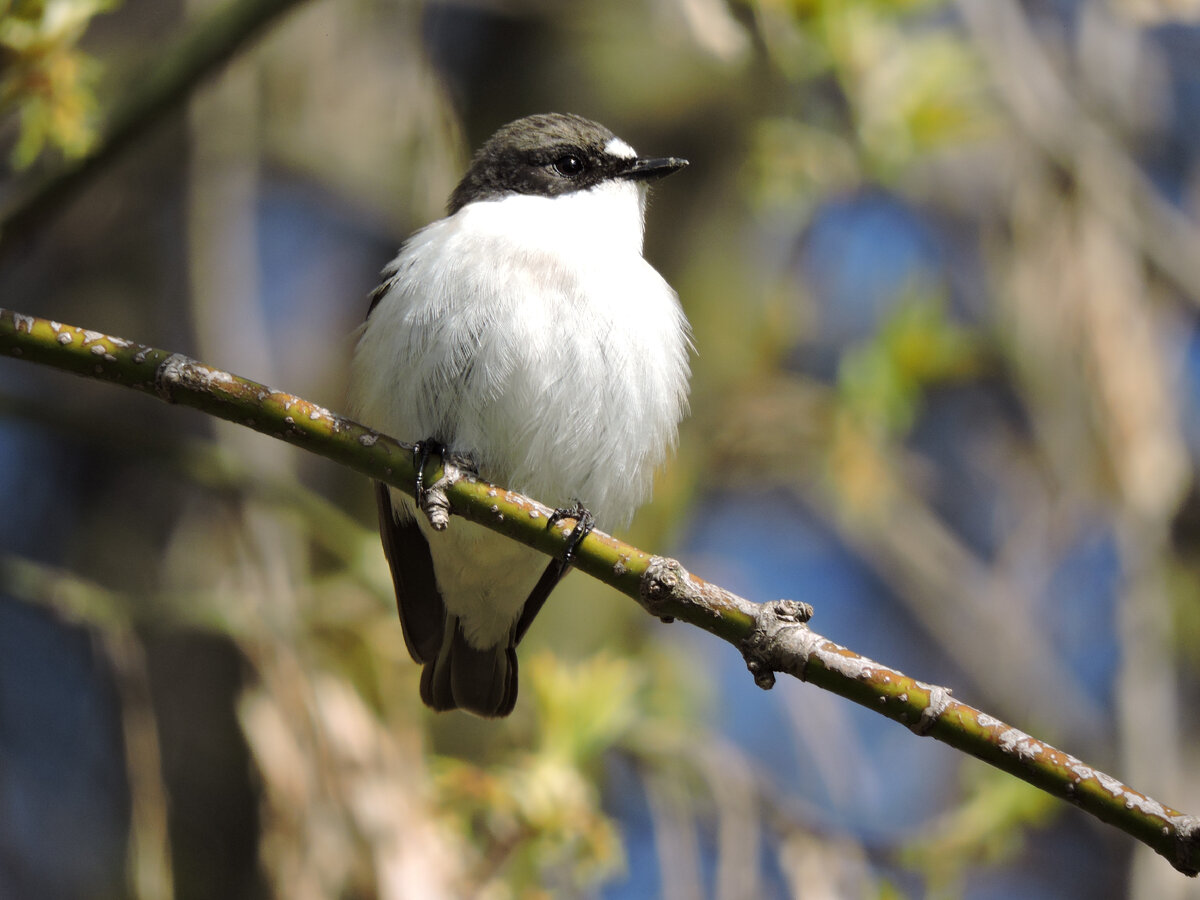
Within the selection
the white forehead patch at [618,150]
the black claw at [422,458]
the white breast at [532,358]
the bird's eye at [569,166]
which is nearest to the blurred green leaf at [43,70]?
the white breast at [532,358]

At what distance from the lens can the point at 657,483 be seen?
189 inches

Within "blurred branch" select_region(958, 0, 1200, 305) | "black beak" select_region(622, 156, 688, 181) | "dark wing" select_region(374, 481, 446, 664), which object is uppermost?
"blurred branch" select_region(958, 0, 1200, 305)

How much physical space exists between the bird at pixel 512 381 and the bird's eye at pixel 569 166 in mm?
29

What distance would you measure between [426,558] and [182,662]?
48.7 inches

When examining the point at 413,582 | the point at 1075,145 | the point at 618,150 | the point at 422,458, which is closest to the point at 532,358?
the point at 422,458

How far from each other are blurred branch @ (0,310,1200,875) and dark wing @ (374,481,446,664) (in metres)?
1.30

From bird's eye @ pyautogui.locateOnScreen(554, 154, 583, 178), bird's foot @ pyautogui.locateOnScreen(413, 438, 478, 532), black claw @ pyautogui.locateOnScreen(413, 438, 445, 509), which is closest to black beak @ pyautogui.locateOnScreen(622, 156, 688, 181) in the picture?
bird's eye @ pyautogui.locateOnScreen(554, 154, 583, 178)

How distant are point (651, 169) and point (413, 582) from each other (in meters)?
1.59

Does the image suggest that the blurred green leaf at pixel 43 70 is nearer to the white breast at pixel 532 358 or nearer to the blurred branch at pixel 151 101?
the blurred branch at pixel 151 101

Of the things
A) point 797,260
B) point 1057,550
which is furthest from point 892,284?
point 1057,550

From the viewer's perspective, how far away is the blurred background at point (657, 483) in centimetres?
363

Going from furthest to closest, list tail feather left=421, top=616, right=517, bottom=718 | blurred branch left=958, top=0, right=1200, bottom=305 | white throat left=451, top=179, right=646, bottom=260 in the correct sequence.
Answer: blurred branch left=958, top=0, right=1200, bottom=305, tail feather left=421, top=616, right=517, bottom=718, white throat left=451, top=179, right=646, bottom=260

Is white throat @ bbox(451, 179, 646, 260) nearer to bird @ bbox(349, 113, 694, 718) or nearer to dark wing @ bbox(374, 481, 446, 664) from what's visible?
bird @ bbox(349, 113, 694, 718)

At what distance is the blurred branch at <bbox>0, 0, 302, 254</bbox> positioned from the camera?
3129mm
